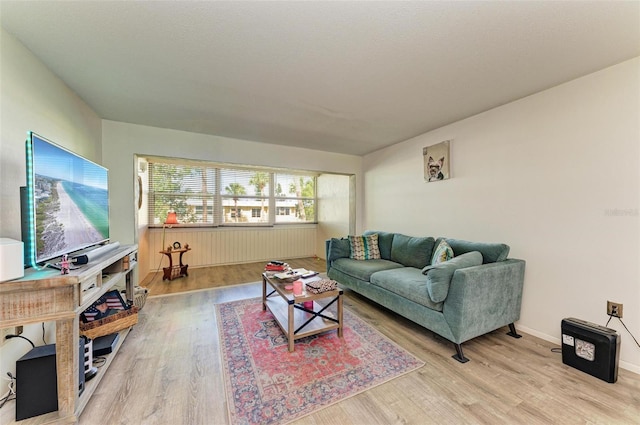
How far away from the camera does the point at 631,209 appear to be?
1813 mm

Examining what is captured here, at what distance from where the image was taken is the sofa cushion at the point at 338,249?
358 centimetres

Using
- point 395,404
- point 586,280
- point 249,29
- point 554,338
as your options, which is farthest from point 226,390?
point 586,280

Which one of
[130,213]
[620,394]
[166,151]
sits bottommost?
[620,394]

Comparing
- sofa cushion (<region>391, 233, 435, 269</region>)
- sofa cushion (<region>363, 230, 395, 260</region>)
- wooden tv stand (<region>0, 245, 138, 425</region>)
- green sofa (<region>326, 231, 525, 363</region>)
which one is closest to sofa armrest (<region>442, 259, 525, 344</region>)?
green sofa (<region>326, 231, 525, 363</region>)

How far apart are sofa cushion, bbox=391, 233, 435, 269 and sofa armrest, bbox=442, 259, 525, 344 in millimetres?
844

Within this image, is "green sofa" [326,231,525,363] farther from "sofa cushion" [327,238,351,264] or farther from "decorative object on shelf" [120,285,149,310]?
"decorative object on shelf" [120,285,149,310]

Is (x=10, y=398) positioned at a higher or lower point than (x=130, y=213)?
lower

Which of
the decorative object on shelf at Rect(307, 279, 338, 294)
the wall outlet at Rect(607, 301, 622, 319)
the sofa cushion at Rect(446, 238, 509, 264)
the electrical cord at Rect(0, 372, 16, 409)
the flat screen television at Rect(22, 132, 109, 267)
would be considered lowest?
the electrical cord at Rect(0, 372, 16, 409)

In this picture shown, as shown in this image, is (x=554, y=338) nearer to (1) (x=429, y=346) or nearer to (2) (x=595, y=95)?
(1) (x=429, y=346)

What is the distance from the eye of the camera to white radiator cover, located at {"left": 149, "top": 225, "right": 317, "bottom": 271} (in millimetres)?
4805

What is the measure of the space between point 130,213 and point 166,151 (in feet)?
3.07

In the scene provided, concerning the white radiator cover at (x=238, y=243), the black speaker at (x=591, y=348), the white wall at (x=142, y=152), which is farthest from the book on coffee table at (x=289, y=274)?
the white radiator cover at (x=238, y=243)

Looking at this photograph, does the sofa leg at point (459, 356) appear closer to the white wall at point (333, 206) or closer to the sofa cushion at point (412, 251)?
the sofa cushion at point (412, 251)

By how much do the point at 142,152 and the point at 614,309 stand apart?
5.07 meters
